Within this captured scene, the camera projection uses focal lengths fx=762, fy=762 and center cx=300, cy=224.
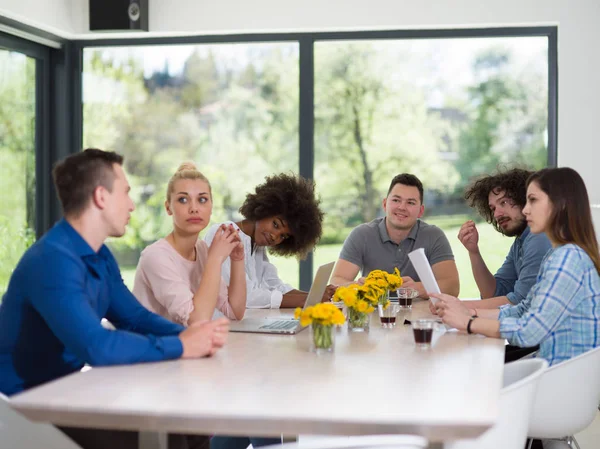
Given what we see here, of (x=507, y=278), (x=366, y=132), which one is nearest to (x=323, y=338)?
(x=507, y=278)

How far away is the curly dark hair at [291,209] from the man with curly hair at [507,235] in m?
0.84

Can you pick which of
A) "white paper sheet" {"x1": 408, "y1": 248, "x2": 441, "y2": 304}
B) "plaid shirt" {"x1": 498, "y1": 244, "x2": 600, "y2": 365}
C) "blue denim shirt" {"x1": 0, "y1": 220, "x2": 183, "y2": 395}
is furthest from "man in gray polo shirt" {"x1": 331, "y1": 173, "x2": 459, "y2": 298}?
"blue denim shirt" {"x1": 0, "y1": 220, "x2": 183, "y2": 395}

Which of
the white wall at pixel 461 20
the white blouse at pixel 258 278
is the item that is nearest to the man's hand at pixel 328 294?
the white blouse at pixel 258 278

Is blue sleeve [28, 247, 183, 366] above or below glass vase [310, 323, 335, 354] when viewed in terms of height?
above

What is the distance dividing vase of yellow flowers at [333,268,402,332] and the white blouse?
0.67 meters

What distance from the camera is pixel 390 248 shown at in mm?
4531

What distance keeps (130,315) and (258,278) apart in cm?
137

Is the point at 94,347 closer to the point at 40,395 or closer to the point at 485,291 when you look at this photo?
the point at 40,395

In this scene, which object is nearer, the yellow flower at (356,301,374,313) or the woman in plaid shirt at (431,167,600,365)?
the woman in plaid shirt at (431,167,600,365)

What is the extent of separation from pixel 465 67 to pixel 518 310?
9.76ft

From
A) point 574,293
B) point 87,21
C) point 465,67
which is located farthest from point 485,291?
point 87,21

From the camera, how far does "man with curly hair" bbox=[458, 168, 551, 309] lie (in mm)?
3609

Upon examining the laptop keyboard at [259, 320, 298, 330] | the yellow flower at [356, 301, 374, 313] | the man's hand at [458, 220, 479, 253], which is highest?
the man's hand at [458, 220, 479, 253]

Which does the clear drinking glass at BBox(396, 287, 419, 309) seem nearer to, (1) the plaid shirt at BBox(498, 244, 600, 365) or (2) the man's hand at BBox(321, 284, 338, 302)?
(2) the man's hand at BBox(321, 284, 338, 302)
